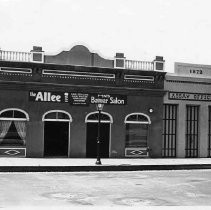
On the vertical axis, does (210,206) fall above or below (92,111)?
below

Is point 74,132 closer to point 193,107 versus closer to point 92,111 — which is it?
point 92,111

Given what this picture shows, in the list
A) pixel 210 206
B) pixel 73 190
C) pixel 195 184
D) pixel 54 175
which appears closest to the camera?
pixel 210 206

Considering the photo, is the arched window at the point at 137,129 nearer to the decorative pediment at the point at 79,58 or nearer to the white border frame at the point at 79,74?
the white border frame at the point at 79,74

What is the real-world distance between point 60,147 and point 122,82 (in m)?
4.94

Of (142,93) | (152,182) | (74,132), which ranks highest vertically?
(142,93)

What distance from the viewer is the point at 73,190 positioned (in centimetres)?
1320

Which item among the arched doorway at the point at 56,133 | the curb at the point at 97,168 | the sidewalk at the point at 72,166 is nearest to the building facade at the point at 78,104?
the arched doorway at the point at 56,133

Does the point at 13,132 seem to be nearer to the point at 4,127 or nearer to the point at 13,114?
the point at 4,127

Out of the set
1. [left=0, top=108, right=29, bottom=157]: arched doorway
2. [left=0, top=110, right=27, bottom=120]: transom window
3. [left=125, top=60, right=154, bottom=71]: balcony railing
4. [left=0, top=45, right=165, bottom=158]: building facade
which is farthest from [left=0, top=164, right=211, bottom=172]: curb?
[left=125, top=60, right=154, bottom=71]: balcony railing

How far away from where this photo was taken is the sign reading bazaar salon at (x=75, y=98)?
2319cm

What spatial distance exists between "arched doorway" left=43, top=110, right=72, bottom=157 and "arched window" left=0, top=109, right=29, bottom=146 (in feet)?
3.84

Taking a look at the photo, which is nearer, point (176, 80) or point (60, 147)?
point (60, 147)

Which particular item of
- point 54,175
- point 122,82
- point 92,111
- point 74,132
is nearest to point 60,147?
point 74,132

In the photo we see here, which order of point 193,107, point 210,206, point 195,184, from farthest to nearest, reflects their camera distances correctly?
point 193,107, point 195,184, point 210,206
